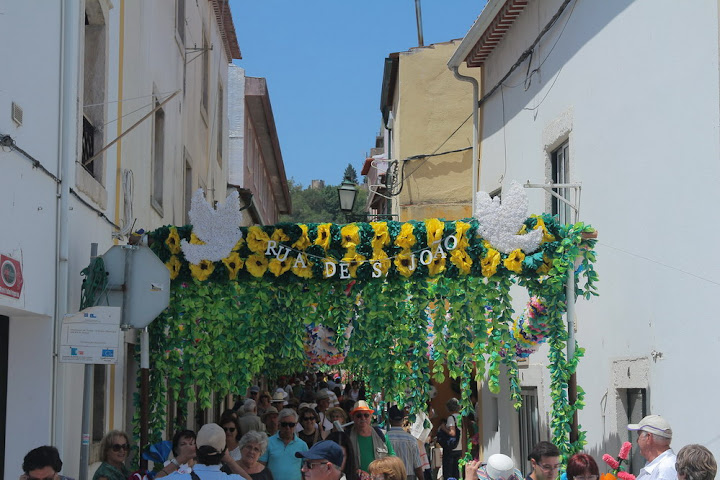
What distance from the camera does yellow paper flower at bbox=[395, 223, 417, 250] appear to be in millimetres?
9305

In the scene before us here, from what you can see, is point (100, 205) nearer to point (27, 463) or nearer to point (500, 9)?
point (27, 463)

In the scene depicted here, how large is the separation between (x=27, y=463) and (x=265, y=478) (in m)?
3.11

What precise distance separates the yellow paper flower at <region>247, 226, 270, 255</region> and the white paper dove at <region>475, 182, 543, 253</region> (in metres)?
1.94

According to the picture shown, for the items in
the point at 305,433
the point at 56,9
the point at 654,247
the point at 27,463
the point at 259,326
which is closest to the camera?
the point at 27,463

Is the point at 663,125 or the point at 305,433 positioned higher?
the point at 663,125

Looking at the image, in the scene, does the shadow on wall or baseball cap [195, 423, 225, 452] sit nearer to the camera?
baseball cap [195, 423, 225, 452]

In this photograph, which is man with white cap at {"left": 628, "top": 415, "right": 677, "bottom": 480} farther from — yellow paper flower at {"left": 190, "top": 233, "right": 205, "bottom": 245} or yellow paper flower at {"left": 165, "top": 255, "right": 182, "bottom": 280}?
yellow paper flower at {"left": 165, "top": 255, "right": 182, "bottom": 280}

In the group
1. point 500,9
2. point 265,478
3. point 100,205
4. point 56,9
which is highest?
point 500,9

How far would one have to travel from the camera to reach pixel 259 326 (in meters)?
9.54

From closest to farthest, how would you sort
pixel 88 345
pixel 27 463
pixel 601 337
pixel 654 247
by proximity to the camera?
pixel 27 463
pixel 88 345
pixel 654 247
pixel 601 337

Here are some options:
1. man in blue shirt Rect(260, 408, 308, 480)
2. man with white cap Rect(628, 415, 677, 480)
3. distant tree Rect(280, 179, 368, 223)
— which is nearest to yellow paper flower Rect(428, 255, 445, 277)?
man in blue shirt Rect(260, 408, 308, 480)

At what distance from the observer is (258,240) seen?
943cm

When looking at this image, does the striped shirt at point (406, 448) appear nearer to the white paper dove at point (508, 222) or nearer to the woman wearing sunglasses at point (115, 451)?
the white paper dove at point (508, 222)

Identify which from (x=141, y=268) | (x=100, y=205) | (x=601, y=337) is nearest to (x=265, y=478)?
(x=141, y=268)
